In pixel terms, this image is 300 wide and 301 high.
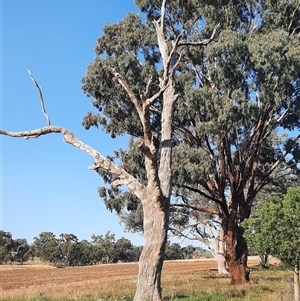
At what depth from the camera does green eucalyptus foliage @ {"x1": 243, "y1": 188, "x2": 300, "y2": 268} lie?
12.6m

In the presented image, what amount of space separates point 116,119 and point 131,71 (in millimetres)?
3283

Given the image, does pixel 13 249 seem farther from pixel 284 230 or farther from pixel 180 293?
pixel 284 230

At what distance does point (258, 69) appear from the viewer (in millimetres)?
21312

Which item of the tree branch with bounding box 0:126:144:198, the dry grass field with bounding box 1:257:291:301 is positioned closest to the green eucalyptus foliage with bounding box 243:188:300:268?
the dry grass field with bounding box 1:257:291:301

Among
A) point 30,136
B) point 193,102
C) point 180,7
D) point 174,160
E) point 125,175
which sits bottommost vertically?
point 125,175

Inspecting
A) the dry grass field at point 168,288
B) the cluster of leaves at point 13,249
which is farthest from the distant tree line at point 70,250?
the dry grass field at point 168,288

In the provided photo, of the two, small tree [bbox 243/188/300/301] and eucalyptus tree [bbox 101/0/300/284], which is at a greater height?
eucalyptus tree [bbox 101/0/300/284]

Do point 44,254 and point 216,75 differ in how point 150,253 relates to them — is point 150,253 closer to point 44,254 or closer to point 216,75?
point 216,75

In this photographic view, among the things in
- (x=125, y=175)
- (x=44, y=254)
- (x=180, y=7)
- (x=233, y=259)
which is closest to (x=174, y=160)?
(x=233, y=259)

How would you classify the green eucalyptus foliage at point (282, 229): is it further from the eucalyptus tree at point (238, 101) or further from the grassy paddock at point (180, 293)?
the eucalyptus tree at point (238, 101)

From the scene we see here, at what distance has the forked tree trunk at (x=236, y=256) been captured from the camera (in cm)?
2361

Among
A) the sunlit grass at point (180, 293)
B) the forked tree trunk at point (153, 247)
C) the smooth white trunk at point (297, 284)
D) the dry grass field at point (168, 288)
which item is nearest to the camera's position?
the forked tree trunk at point (153, 247)

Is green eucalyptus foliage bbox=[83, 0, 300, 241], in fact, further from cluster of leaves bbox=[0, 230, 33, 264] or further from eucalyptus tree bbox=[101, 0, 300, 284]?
cluster of leaves bbox=[0, 230, 33, 264]

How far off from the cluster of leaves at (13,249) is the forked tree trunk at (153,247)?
4205 inches
